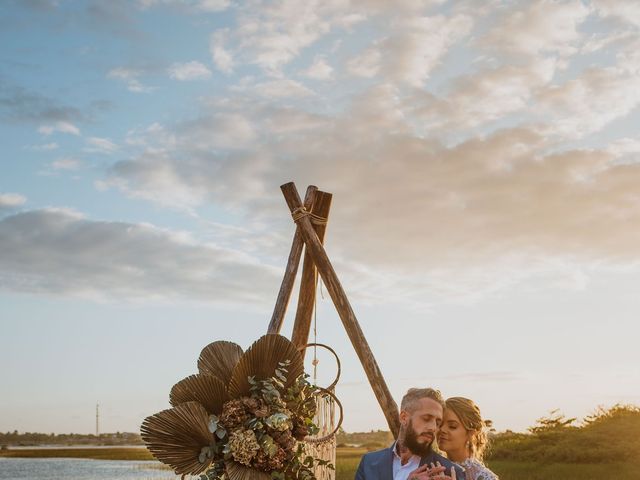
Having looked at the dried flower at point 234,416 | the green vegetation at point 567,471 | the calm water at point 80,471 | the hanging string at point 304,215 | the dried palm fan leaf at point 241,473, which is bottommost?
the calm water at point 80,471

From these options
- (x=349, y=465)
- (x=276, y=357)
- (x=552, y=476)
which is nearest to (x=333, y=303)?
(x=276, y=357)

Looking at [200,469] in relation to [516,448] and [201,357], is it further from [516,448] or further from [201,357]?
[516,448]

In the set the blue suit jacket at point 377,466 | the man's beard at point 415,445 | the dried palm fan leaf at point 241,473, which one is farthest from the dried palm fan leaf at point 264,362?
the man's beard at point 415,445

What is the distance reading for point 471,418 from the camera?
535cm

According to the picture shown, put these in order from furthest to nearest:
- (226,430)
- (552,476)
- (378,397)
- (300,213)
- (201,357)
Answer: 1. (552,476)
2. (300,213)
3. (378,397)
4. (201,357)
5. (226,430)

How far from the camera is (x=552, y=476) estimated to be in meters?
16.0

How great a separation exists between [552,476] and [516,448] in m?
2.01

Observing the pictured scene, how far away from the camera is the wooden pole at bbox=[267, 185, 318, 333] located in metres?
6.80

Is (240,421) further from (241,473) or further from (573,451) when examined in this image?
(573,451)

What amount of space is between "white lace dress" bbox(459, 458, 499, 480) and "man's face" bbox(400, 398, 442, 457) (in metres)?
0.31

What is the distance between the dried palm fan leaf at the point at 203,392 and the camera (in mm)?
5414

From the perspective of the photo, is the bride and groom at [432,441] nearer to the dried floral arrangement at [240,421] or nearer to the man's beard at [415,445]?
the man's beard at [415,445]

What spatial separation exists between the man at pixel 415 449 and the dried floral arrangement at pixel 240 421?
55 cm

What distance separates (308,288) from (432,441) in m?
2.26
